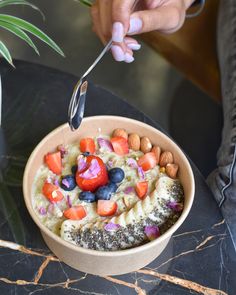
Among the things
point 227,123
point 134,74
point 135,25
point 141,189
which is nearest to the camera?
point 141,189

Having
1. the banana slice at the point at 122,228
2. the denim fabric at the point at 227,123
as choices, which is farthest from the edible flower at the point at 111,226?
the denim fabric at the point at 227,123

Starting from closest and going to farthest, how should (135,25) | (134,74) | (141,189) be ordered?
(141,189), (135,25), (134,74)

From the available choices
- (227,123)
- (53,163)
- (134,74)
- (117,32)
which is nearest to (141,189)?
(53,163)

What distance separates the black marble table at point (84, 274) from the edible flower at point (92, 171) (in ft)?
0.46

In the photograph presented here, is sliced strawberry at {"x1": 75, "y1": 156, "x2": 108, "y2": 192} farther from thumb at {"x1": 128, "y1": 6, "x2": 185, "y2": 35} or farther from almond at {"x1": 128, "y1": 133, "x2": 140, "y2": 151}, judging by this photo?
thumb at {"x1": 128, "y1": 6, "x2": 185, "y2": 35}

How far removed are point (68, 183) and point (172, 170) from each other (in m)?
0.18

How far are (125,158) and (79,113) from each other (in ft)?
0.38

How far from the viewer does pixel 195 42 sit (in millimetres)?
1348

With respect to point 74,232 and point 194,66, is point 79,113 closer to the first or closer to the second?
point 74,232

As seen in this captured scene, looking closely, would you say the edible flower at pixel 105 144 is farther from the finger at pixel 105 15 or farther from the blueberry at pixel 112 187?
the finger at pixel 105 15

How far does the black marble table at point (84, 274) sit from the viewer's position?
80 centimetres

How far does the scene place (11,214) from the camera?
0.88 m

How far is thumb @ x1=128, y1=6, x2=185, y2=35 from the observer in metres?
0.94

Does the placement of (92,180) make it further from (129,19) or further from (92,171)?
(129,19)
